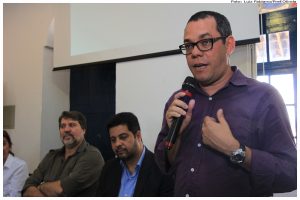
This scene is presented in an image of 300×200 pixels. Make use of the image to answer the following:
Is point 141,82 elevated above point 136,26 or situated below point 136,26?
below

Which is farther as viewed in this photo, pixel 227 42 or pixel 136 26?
pixel 136 26

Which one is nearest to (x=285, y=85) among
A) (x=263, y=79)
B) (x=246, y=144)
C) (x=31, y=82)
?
(x=263, y=79)

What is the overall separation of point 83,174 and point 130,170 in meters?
0.51

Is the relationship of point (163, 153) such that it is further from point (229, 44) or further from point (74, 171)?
point (74, 171)

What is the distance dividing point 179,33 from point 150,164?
103cm

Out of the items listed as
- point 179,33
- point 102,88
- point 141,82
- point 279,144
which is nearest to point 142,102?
point 141,82

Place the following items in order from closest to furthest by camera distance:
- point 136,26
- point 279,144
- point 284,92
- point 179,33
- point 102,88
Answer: point 279,144 < point 284,92 < point 179,33 < point 136,26 < point 102,88

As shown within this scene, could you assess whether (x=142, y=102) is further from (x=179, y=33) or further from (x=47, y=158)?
(x=47, y=158)

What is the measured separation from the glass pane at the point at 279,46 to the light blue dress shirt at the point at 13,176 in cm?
233

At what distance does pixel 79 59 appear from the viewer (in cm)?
301

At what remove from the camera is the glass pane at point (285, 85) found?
218 cm

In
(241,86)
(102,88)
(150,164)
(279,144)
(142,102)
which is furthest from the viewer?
(102,88)

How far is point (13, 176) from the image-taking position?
106 inches

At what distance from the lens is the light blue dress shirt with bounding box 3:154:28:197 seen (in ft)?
8.61
